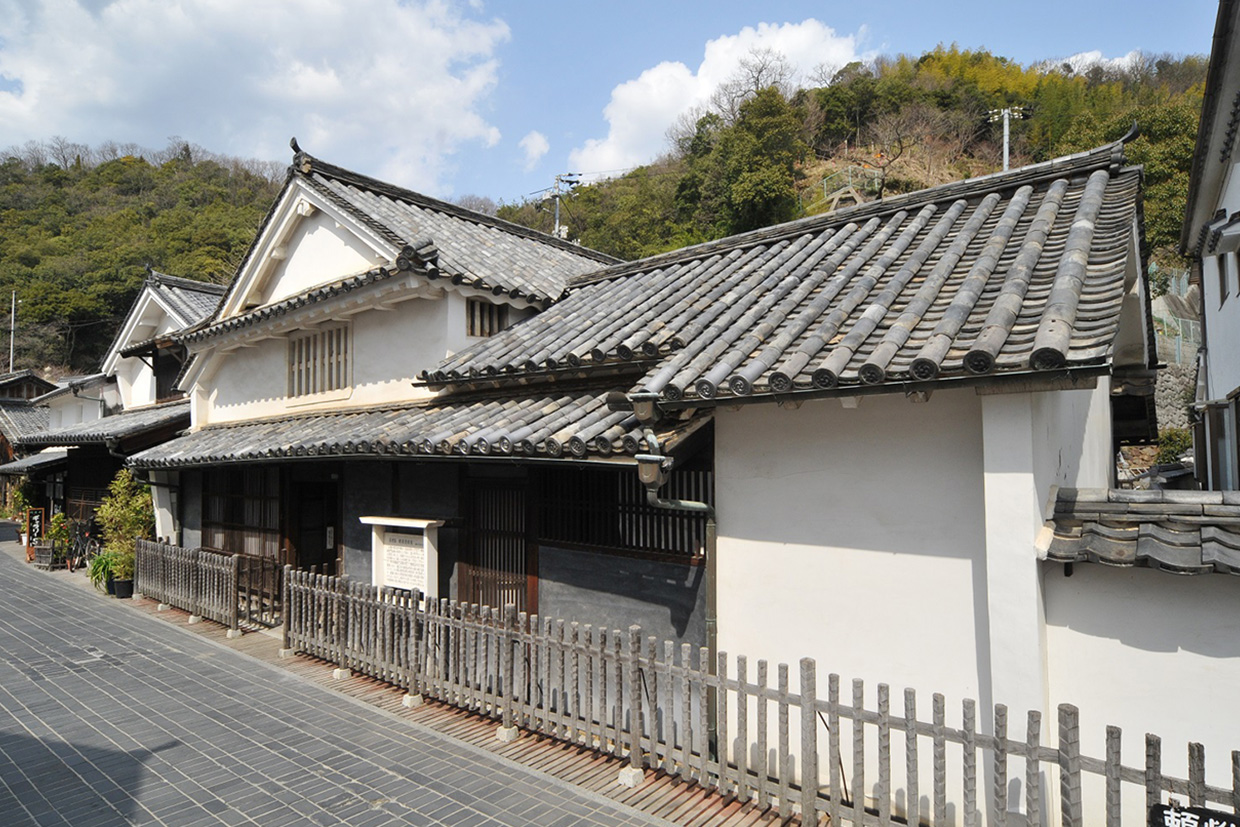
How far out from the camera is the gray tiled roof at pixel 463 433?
6.57m

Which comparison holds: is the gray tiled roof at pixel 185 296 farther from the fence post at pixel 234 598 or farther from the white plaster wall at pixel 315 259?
the fence post at pixel 234 598

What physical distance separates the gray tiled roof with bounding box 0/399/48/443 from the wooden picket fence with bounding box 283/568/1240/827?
102ft

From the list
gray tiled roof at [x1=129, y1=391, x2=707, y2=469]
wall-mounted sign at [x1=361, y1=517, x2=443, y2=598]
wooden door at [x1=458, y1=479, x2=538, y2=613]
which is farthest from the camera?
wall-mounted sign at [x1=361, y1=517, x2=443, y2=598]

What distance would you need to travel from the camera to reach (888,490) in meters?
5.72

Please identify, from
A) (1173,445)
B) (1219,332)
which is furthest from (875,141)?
(1219,332)

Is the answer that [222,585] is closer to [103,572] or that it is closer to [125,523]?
[103,572]

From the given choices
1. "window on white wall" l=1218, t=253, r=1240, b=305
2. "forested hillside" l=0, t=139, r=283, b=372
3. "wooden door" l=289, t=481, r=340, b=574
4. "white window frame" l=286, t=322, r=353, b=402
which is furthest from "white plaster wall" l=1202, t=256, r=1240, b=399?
"forested hillside" l=0, t=139, r=283, b=372

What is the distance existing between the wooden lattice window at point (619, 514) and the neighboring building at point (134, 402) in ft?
46.3

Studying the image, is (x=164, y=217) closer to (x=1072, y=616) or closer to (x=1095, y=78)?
(x=1072, y=616)

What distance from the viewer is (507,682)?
7.48m

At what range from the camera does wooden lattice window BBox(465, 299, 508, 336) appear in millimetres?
11188

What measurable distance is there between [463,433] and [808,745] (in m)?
5.06

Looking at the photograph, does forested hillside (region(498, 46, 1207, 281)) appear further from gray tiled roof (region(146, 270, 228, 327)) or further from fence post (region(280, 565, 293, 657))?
fence post (region(280, 565, 293, 657))

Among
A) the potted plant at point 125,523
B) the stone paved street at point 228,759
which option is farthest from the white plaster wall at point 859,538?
the potted plant at point 125,523
